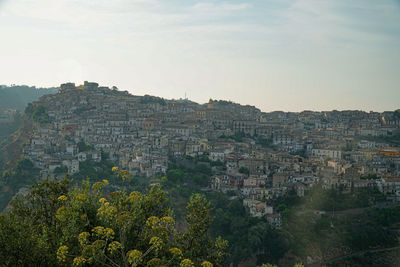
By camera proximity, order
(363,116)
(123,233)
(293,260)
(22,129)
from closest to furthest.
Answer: (123,233), (293,260), (22,129), (363,116)

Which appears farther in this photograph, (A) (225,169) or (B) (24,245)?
(A) (225,169)

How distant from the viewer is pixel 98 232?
202 inches

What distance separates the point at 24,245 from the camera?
5094 millimetres

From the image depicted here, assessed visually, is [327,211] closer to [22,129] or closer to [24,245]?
[24,245]

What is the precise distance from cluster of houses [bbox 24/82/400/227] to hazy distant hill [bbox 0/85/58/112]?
56.3 feet

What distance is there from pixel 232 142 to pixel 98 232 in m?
29.2

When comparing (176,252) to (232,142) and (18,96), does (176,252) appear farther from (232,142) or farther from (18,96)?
(18,96)

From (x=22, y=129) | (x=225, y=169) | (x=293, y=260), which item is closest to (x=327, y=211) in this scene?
(x=293, y=260)

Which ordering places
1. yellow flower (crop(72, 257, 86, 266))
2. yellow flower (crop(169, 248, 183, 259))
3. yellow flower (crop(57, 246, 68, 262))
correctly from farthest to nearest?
1. yellow flower (crop(169, 248, 183, 259))
2. yellow flower (crop(57, 246, 68, 262))
3. yellow flower (crop(72, 257, 86, 266))

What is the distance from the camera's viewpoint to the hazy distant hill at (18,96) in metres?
59.6

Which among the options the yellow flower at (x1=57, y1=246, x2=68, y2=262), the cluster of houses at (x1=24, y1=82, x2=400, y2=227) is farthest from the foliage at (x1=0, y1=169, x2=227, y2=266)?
the cluster of houses at (x1=24, y1=82, x2=400, y2=227)

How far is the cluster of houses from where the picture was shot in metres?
25.8

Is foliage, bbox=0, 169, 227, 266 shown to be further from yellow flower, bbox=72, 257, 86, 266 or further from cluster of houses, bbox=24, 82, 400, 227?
cluster of houses, bbox=24, 82, 400, 227

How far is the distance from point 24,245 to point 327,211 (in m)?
20.0
